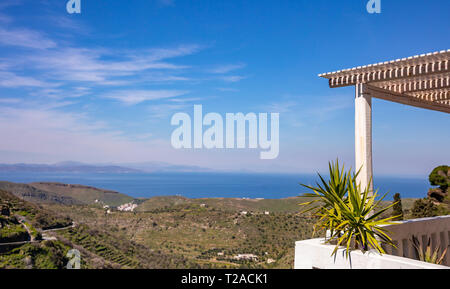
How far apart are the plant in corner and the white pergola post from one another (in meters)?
0.76

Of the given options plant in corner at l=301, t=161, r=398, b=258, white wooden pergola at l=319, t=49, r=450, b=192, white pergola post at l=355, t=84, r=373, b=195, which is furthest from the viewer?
white pergola post at l=355, t=84, r=373, b=195

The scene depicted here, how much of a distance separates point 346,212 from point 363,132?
160cm

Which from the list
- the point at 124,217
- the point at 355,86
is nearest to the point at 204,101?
the point at 124,217

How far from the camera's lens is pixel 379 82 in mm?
4535

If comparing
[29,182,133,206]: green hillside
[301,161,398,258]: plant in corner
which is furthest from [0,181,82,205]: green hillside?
[301,161,398,258]: plant in corner

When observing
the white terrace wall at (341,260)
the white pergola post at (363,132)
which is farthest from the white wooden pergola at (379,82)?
the white terrace wall at (341,260)

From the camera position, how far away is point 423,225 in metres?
4.19

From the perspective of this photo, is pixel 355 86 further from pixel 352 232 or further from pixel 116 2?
pixel 116 2

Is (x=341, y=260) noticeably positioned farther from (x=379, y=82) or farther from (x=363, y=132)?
(x=379, y=82)

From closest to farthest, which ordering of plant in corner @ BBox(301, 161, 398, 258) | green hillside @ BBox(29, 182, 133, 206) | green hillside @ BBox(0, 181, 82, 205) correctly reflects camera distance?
plant in corner @ BBox(301, 161, 398, 258) < green hillside @ BBox(0, 181, 82, 205) < green hillside @ BBox(29, 182, 133, 206)

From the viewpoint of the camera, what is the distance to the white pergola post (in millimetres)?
4438

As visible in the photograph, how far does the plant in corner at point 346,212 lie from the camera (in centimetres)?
316

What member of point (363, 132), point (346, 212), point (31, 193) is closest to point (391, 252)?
point (346, 212)

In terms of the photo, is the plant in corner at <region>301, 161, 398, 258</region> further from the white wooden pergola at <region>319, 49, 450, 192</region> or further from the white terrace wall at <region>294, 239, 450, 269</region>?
the white wooden pergola at <region>319, 49, 450, 192</region>
